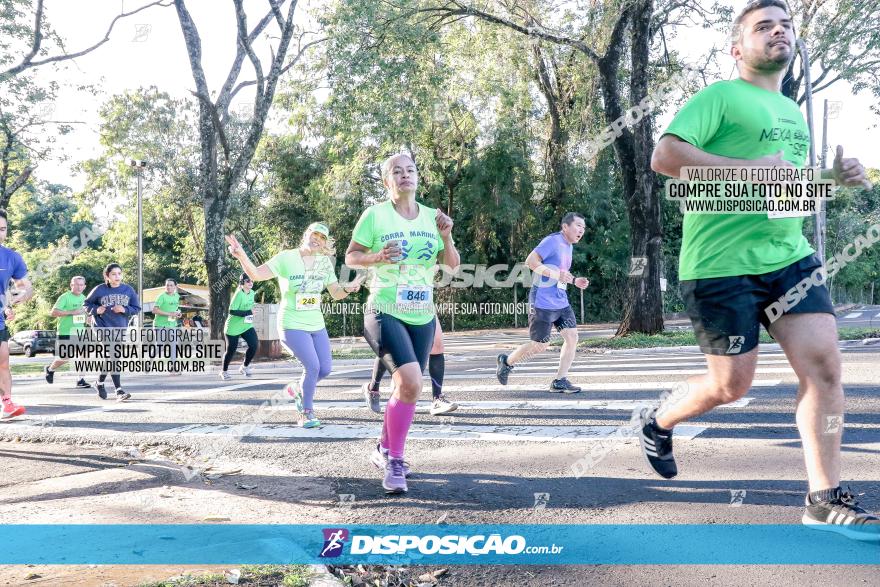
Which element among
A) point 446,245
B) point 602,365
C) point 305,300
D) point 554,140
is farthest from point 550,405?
point 554,140

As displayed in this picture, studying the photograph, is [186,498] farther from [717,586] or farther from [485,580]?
[717,586]

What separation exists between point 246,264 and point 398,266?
3045mm

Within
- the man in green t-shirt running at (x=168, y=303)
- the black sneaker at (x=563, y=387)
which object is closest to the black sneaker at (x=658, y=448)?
the black sneaker at (x=563, y=387)

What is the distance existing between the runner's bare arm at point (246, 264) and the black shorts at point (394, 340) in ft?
8.48

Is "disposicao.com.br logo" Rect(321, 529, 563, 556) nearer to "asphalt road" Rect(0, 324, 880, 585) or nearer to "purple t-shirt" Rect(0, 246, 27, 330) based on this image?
"asphalt road" Rect(0, 324, 880, 585)

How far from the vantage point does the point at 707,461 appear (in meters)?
4.80

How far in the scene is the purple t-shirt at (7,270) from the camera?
719cm

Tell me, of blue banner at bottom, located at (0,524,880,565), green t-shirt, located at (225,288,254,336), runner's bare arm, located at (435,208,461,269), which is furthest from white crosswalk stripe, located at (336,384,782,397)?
blue banner at bottom, located at (0,524,880,565)

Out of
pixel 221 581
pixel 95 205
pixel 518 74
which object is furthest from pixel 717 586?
pixel 95 205

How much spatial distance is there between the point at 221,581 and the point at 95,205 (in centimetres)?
3793

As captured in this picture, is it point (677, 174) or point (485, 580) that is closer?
point (485, 580)

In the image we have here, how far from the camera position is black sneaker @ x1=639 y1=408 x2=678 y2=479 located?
150 inches

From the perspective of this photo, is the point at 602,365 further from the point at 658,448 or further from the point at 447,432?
the point at 658,448

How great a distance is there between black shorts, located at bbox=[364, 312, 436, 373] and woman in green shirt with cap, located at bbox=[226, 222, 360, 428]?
7.89ft
